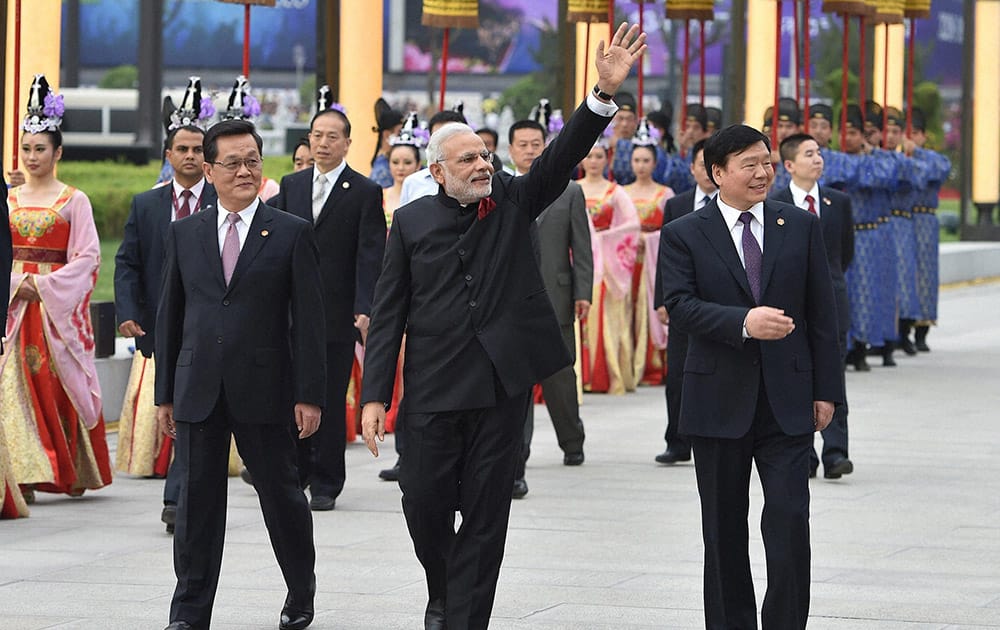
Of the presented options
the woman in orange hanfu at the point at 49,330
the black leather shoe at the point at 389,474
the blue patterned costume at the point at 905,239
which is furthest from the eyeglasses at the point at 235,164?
the blue patterned costume at the point at 905,239

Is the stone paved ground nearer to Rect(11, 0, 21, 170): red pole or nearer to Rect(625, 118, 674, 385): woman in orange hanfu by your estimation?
Rect(11, 0, 21, 170): red pole

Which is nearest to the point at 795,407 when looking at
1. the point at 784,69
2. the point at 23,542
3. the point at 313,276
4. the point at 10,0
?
the point at 313,276

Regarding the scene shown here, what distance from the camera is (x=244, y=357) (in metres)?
5.86

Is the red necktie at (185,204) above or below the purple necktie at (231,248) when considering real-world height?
above

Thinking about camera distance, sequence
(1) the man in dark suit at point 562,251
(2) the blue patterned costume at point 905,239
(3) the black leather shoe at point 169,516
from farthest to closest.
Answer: (2) the blue patterned costume at point 905,239
(1) the man in dark suit at point 562,251
(3) the black leather shoe at point 169,516

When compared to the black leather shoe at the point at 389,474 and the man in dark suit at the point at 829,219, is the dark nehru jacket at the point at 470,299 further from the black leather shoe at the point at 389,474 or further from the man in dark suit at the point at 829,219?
the black leather shoe at the point at 389,474

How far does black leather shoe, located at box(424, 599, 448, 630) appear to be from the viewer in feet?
18.3

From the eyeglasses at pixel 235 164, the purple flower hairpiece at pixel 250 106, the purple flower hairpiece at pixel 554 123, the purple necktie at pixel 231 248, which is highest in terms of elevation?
the purple flower hairpiece at pixel 554 123

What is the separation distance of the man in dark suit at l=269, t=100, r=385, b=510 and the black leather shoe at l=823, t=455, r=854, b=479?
2278 millimetres

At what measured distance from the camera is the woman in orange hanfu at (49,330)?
827 cm

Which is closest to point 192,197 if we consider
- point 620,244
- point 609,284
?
point 620,244

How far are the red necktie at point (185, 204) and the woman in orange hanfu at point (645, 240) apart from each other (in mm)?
5467

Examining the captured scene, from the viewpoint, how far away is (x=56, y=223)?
8.27m

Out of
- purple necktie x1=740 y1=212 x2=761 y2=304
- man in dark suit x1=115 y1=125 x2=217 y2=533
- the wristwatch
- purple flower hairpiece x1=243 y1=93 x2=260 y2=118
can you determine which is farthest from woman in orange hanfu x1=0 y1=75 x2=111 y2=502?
purple necktie x1=740 y1=212 x2=761 y2=304
